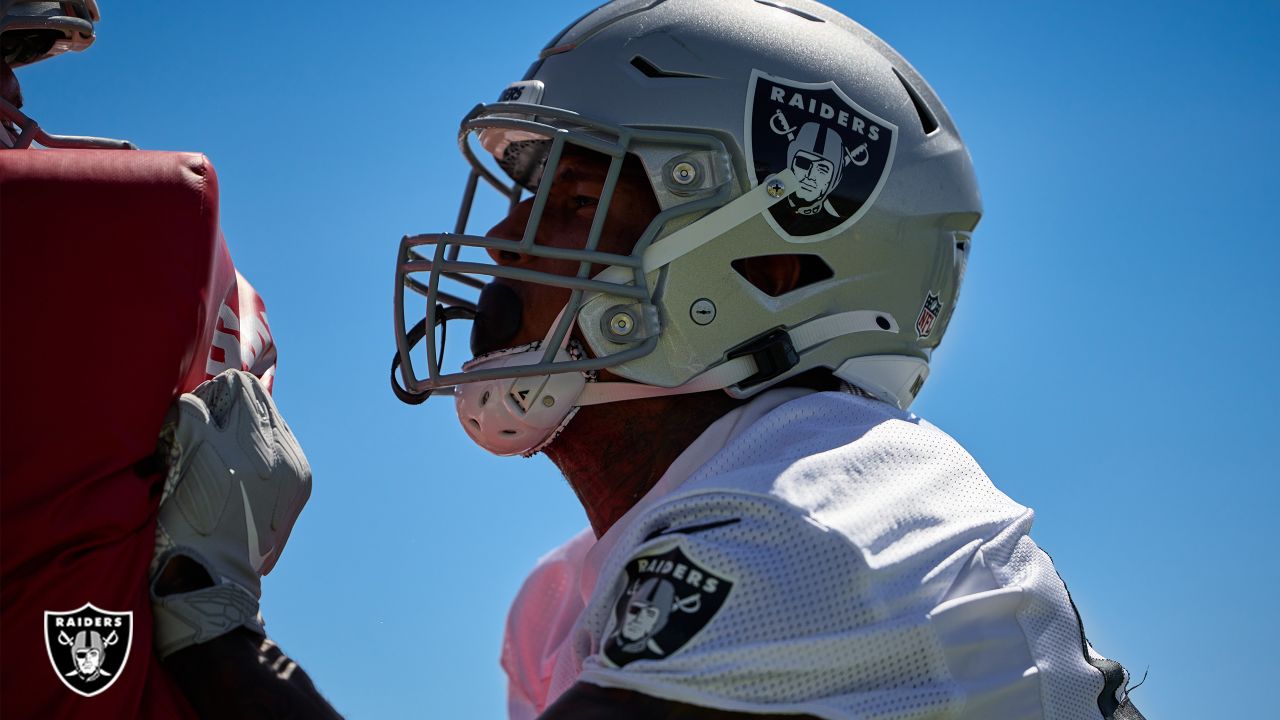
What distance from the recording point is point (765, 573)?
2426mm

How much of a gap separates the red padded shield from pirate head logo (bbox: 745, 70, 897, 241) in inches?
51.1

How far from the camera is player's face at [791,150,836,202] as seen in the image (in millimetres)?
3221

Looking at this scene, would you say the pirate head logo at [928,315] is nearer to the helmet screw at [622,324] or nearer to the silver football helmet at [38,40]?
the helmet screw at [622,324]

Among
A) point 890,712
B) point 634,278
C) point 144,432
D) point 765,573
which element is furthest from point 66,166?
point 890,712

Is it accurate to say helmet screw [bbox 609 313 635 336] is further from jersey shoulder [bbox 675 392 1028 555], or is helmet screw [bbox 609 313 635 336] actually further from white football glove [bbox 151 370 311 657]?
white football glove [bbox 151 370 311 657]

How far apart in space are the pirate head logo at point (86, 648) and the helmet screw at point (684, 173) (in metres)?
1.57

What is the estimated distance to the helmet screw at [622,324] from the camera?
10.2 ft

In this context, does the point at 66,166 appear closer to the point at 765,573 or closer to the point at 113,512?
the point at 113,512

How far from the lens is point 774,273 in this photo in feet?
10.8

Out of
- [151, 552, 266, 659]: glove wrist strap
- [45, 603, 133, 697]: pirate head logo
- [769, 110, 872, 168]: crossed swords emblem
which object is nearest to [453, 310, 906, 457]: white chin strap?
[769, 110, 872, 168]: crossed swords emblem

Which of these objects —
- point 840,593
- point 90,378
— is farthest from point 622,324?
point 90,378

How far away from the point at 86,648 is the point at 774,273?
175 cm

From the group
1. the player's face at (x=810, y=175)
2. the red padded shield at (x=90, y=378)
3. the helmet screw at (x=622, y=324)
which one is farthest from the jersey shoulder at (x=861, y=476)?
the red padded shield at (x=90, y=378)

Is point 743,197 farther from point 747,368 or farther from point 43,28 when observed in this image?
point 43,28
